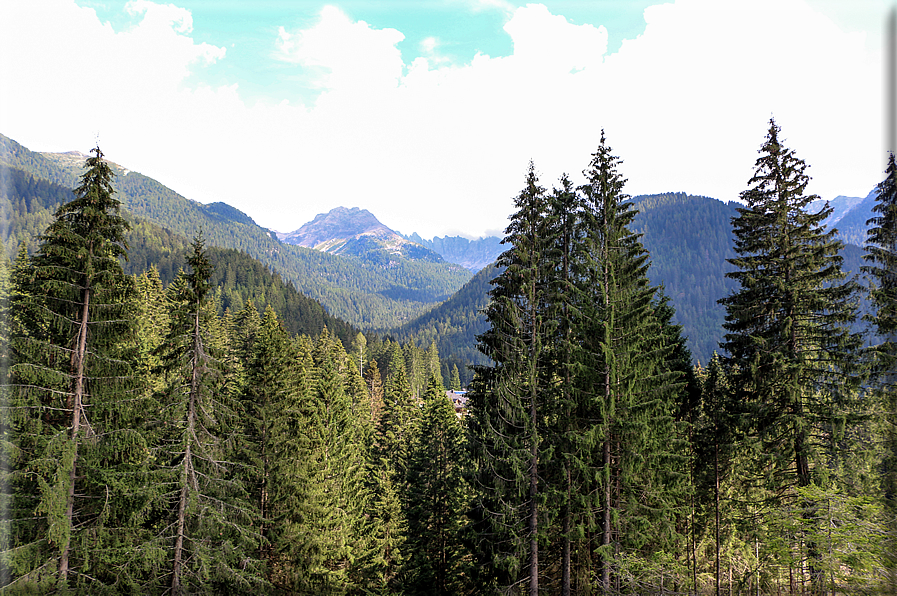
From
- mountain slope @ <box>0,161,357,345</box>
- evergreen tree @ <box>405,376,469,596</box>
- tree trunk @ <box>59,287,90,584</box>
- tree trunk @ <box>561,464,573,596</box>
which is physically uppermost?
mountain slope @ <box>0,161,357,345</box>

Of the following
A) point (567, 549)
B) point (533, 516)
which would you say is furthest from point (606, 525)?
point (533, 516)

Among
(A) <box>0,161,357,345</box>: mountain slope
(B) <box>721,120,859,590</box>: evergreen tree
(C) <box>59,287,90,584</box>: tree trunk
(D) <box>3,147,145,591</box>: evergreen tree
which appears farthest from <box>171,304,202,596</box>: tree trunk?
(A) <box>0,161,357,345</box>: mountain slope

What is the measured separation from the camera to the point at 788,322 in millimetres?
14758

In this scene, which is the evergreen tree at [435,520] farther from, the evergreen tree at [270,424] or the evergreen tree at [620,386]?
the evergreen tree at [620,386]

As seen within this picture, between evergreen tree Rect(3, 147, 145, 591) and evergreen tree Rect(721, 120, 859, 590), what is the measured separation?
63.2ft

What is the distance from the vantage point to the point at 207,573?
42.3 ft

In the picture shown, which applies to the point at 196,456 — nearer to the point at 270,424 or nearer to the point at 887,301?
the point at 270,424

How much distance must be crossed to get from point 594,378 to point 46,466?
597 inches

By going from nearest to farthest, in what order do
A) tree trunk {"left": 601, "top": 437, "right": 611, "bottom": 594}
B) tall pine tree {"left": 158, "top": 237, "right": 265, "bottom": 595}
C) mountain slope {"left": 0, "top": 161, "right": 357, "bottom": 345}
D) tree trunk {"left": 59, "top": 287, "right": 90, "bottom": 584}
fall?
1. tree trunk {"left": 59, "top": 287, "right": 90, "bottom": 584}
2. tall pine tree {"left": 158, "top": 237, "right": 265, "bottom": 595}
3. tree trunk {"left": 601, "top": 437, "right": 611, "bottom": 594}
4. mountain slope {"left": 0, "top": 161, "right": 357, "bottom": 345}

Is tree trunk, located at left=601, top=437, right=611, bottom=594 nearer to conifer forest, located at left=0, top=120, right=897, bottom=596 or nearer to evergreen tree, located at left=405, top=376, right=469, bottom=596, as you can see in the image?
conifer forest, located at left=0, top=120, right=897, bottom=596

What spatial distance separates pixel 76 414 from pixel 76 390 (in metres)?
0.61

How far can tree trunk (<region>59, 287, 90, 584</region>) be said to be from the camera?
11117mm

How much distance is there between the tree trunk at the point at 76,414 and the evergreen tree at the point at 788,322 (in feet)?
64.7

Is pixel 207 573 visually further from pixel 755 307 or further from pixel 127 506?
pixel 755 307
